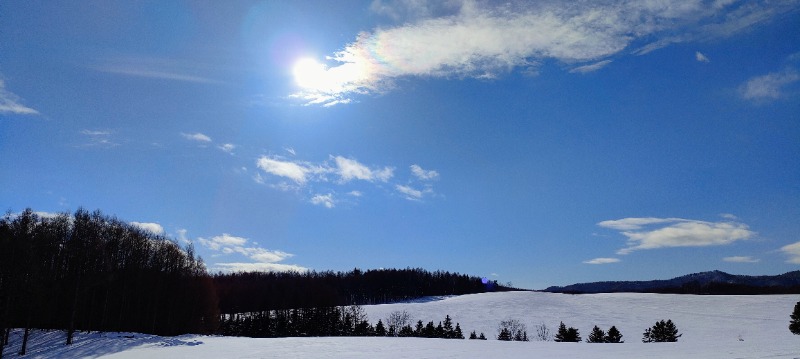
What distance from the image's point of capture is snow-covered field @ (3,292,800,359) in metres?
27.3

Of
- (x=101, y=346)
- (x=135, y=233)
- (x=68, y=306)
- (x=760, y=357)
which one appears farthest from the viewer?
(x=135, y=233)

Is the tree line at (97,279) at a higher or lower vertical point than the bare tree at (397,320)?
higher

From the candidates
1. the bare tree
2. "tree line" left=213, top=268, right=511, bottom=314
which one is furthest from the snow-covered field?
"tree line" left=213, top=268, right=511, bottom=314

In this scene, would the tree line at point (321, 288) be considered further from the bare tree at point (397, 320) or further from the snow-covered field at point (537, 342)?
the snow-covered field at point (537, 342)

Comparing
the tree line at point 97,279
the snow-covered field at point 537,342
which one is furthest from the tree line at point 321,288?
the tree line at point 97,279

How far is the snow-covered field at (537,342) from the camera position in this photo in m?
27.3

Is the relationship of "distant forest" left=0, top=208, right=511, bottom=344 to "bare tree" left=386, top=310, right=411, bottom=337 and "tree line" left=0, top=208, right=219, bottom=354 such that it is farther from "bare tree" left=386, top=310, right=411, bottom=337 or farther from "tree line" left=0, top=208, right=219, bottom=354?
"bare tree" left=386, top=310, right=411, bottom=337

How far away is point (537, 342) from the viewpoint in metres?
38.2

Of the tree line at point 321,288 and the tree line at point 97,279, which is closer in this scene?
the tree line at point 97,279

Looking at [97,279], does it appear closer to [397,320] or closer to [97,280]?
[97,280]

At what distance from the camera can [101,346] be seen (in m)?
38.2

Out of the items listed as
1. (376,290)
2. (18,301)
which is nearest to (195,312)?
(18,301)

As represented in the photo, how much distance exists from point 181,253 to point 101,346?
32.9 meters

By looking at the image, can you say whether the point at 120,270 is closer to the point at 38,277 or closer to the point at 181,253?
the point at 181,253
